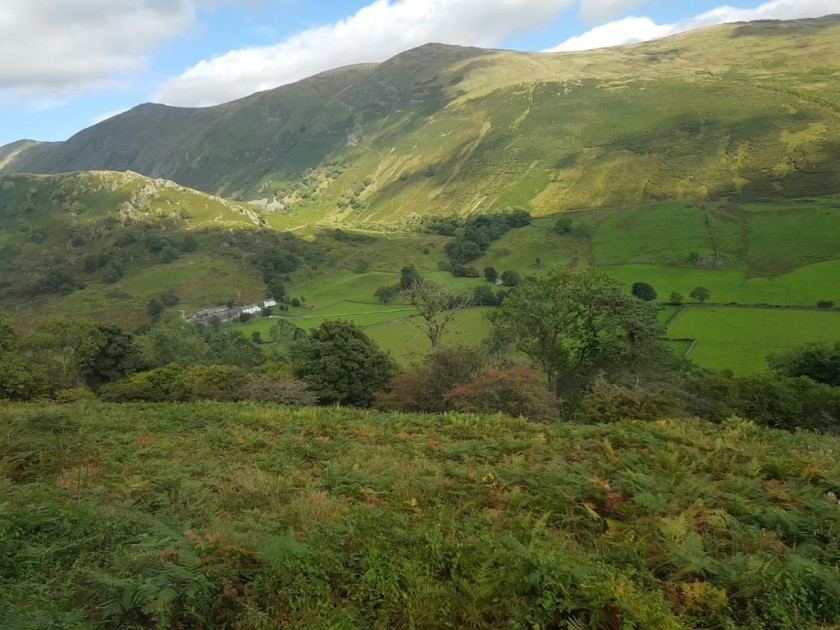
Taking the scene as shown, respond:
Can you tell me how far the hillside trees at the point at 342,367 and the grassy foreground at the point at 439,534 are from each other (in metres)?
23.4

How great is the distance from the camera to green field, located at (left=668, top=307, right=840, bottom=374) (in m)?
59.6

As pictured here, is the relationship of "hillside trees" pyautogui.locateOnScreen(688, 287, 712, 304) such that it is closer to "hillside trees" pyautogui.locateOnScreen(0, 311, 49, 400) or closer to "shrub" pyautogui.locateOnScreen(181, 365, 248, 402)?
"shrub" pyautogui.locateOnScreen(181, 365, 248, 402)

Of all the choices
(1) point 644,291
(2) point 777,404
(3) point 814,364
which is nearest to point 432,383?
(2) point 777,404

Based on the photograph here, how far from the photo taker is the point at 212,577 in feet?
20.4

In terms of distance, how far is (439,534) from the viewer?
6.79m

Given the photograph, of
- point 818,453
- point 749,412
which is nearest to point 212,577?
point 818,453

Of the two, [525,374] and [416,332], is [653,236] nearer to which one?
[416,332]

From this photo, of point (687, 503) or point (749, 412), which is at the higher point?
point (687, 503)

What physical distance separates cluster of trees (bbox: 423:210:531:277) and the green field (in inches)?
2574

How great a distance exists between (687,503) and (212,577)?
293 inches

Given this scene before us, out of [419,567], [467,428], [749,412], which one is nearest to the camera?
[419,567]

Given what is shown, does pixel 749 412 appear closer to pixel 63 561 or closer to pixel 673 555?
pixel 673 555

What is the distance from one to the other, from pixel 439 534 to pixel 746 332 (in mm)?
74677

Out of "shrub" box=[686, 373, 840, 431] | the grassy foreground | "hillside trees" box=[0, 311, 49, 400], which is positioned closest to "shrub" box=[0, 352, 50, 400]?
"hillside trees" box=[0, 311, 49, 400]
